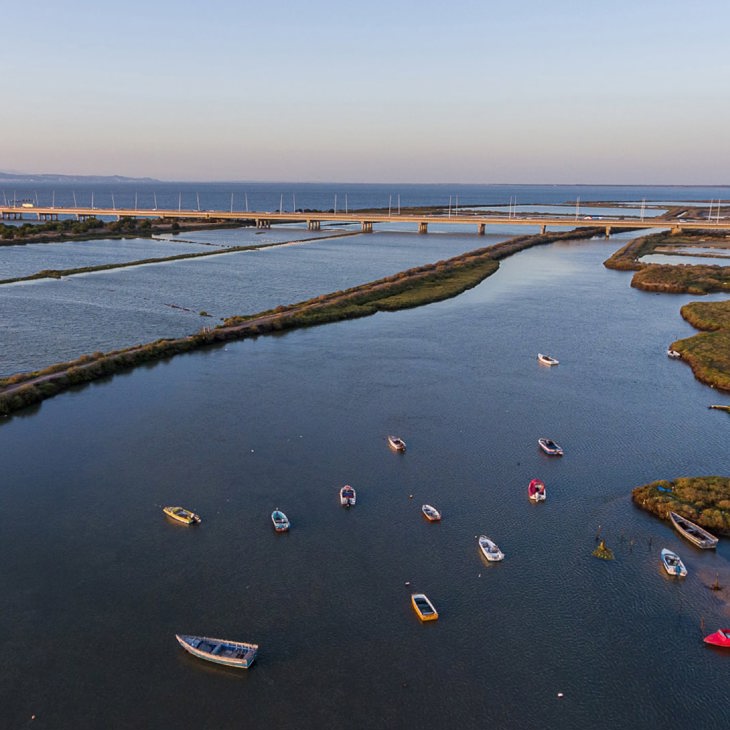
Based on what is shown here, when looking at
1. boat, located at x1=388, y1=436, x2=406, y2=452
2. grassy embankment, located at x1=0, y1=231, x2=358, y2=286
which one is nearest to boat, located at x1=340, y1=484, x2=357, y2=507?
boat, located at x1=388, y1=436, x2=406, y2=452

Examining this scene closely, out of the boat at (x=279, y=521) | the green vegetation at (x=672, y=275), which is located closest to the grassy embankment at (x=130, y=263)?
the green vegetation at (x=672, y=275)

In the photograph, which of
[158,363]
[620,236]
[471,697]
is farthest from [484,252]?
[471,697]

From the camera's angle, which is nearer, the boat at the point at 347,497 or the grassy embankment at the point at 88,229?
the boat at the point at 347,497

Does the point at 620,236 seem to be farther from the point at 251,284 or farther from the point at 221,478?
the point at 221,478

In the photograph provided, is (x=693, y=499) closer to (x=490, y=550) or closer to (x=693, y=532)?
(x=693, y=532)

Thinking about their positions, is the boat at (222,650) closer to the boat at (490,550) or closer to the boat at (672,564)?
the boat at (490,550)

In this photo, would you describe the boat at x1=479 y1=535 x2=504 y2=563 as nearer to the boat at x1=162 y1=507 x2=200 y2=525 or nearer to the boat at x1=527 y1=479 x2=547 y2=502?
the boat at x1=527 y1=479 x2=547 y2=502
